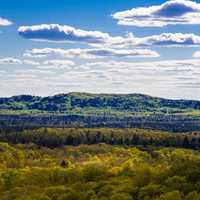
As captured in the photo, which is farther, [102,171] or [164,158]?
[164,158]

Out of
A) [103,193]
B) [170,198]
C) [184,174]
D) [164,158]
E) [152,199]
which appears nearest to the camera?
[170,198]

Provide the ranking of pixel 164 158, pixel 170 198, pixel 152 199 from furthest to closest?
pixel 164 158, pixel 152 199, pixel 170 198

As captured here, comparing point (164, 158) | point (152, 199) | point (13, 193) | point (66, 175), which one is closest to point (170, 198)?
point (152, 199)

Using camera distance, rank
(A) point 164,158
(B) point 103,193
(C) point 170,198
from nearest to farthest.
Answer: (C) point 170,198
(B) point 103,193
(A) point 164,158

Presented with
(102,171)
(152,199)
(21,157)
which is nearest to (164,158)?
(21,157)

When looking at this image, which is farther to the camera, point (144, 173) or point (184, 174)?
point (144, 173)

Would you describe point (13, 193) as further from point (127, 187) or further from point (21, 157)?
point (21, 157)

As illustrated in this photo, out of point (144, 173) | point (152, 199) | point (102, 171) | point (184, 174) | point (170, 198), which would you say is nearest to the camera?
point (170, 198)

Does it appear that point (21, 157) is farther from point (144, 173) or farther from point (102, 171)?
point (144, 173)
